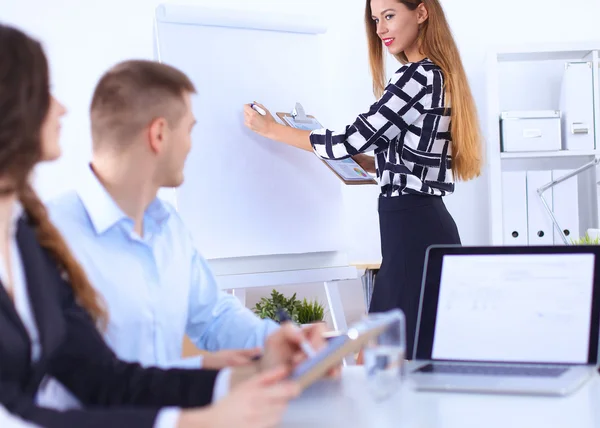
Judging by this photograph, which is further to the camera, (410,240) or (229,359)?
(410,240)

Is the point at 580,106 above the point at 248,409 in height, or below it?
above

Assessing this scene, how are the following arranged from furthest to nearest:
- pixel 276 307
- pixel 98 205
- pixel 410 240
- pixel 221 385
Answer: pixel 276 307 < pixel 410 240 < pixel 98 205 < pixel 221 385

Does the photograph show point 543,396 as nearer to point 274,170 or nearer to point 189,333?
point 189,333

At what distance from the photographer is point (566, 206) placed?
3.33 meters

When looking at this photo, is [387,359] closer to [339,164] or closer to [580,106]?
[339,164]

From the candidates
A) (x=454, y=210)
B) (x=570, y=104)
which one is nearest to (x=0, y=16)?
(x=454, y=210)

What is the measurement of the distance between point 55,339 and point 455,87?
1546 mm

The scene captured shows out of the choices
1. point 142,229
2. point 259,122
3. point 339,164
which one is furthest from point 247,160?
point 142,229

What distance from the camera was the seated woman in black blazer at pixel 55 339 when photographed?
29.8 inches

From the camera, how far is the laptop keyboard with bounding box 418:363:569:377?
1.06 metres

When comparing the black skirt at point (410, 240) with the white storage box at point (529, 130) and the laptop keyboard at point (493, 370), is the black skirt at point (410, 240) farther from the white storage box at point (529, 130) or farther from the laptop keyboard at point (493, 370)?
the white storage box at point (529, 130)

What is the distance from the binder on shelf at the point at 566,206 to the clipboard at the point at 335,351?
260 centimetres

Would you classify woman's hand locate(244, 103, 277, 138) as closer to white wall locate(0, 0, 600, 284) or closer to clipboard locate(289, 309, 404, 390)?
white wall locate(0, 0, 600, 284)

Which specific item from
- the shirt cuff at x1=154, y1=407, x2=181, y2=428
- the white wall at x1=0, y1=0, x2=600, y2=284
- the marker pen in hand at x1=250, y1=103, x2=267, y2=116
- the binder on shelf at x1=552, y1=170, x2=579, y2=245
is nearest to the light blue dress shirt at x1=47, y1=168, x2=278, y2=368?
the shirt cuff at x1=154, y1=407, x2=181, y2=428
